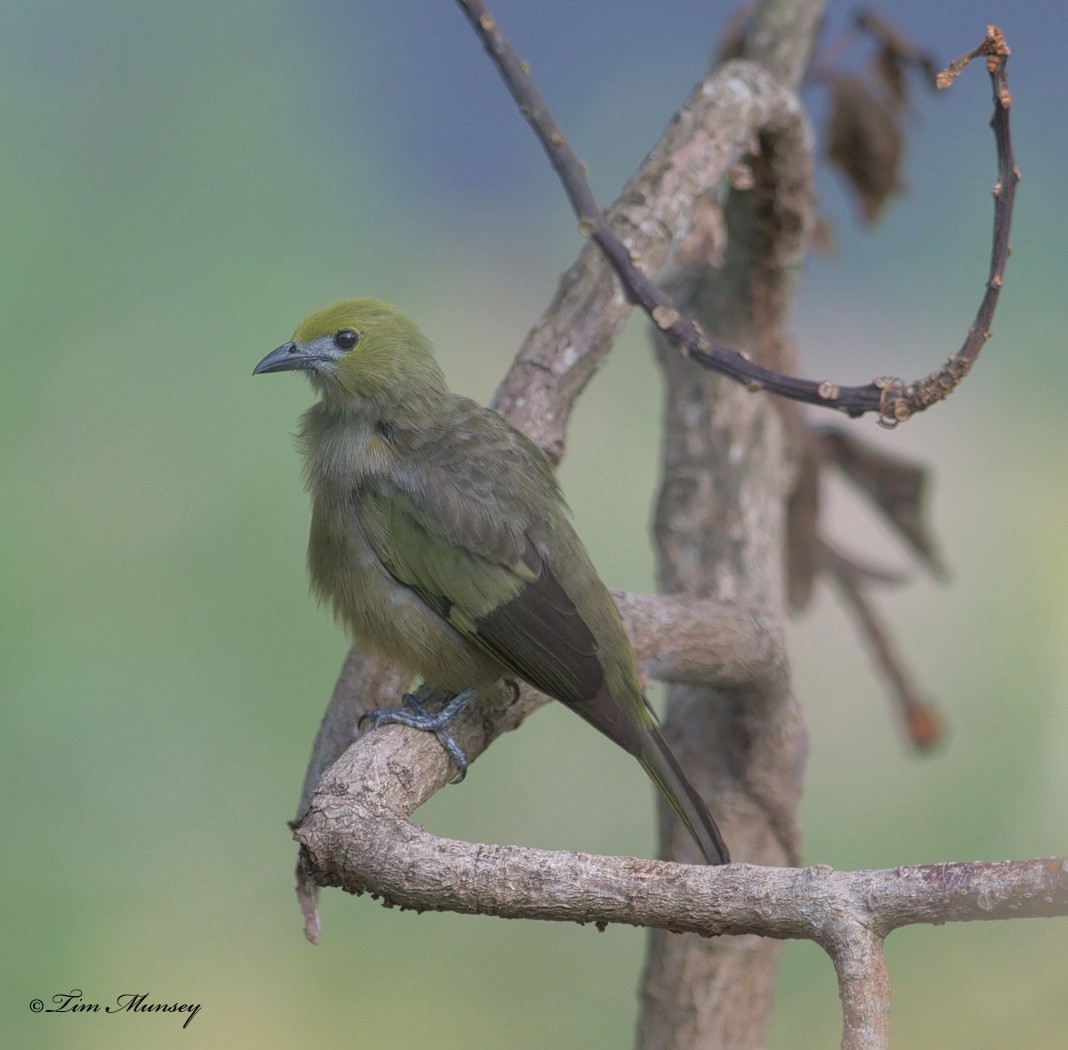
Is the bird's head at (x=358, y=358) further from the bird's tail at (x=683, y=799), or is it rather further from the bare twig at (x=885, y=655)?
the bare twig at (x=885, y=655)

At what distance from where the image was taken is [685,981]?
3.11 metres

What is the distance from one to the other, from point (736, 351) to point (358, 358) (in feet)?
2.56

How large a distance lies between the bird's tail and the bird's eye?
3.17ft

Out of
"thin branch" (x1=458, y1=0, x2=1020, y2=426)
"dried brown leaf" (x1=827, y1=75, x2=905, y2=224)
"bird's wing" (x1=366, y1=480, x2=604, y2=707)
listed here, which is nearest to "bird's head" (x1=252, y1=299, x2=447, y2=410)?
"bird's wing" (x1=366, y1=480, x2=604, y2=707)

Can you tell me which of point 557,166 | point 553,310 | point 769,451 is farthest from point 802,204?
point 557,166

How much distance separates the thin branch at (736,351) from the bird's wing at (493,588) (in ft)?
1.63

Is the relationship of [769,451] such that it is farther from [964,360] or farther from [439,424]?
[964,360]

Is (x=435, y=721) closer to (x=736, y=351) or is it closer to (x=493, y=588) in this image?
(x=493, y=588)

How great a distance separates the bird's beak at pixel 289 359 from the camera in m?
2.65

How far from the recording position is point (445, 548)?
2.46 meters

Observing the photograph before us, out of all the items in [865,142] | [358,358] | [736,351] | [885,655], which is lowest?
[885,655]

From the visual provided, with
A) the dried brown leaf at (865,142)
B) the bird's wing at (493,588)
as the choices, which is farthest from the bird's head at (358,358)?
the dried brown leaf at (865,142)

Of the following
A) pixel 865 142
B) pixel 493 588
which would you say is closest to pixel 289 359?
pixel 493 588

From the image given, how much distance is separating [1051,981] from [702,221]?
2248 millimetres
